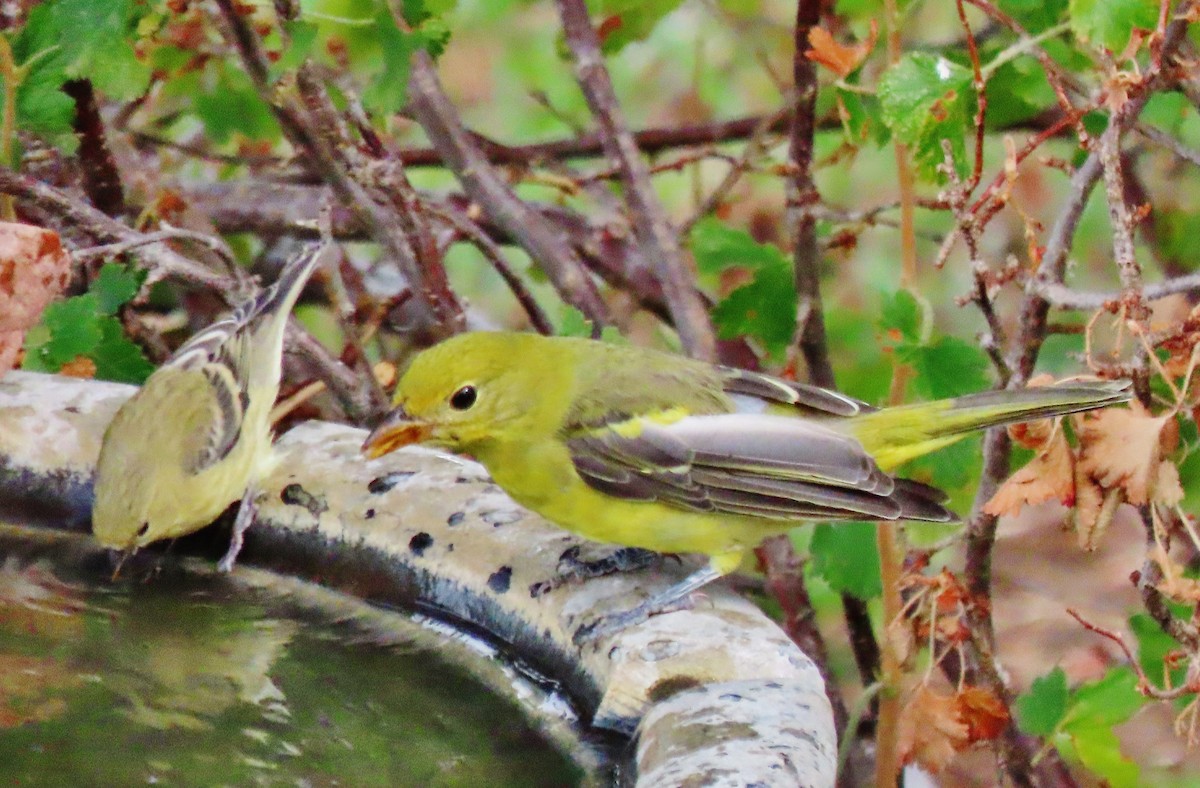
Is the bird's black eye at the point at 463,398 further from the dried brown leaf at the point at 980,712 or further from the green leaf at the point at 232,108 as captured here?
the green leaf at the point at 232,108

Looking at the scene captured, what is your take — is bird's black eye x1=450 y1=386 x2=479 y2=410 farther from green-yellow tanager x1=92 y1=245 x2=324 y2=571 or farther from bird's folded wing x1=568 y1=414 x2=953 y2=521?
green-yellow tanager x1=92 y1=245 x2=324 y2=571

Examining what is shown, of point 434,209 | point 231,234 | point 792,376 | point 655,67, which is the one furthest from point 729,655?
point 655,67

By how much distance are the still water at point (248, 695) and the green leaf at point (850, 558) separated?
1253 mm

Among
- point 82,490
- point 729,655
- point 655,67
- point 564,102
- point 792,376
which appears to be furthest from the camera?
point 655,67

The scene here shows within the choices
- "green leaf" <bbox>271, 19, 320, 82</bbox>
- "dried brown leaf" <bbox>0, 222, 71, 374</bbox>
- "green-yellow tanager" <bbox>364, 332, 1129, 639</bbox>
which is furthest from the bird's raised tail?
"dried brown leaf" <bbox>0, 222, 71, 374</bbox>

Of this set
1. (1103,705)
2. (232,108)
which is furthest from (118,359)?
(1103,705)

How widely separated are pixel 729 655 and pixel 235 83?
3.03 meters

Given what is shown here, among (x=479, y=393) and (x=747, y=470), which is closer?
(x=747, y=470)

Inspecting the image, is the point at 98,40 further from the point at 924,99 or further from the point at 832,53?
the point at 924,99

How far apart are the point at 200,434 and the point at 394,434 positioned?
1.16 metres

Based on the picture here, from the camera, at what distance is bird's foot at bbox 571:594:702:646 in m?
2.60

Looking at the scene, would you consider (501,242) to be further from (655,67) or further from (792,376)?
(655,67)

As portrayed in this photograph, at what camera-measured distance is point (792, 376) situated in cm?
406

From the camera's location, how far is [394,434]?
3.23m
